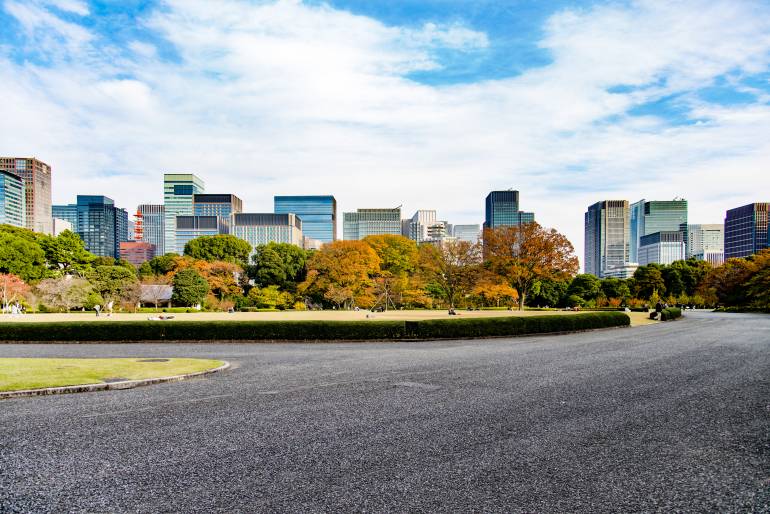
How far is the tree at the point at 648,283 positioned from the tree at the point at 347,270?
4232 cm

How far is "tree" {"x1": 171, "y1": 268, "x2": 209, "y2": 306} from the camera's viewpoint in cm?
5484

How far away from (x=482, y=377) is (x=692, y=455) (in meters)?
5.26

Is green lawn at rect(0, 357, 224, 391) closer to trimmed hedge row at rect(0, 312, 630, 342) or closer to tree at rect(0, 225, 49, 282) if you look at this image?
trimmed hedge row at rect(0, 312, 630, 342)

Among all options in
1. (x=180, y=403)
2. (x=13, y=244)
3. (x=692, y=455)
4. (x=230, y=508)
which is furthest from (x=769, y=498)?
(x=13, y=244)

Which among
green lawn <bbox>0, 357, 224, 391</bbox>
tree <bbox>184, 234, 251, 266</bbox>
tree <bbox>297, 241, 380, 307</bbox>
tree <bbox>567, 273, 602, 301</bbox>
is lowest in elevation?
tree <bbox>567, 273, 602, 301</bbox>

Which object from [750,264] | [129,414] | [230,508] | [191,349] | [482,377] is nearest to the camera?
Answer: [230,508]

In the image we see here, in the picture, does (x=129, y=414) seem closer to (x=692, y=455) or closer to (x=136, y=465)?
(x=136, y=465)

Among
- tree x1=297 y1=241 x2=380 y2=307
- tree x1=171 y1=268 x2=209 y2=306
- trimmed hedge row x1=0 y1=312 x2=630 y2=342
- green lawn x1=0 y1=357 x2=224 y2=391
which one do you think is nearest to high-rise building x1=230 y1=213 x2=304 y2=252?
tree x1=171 y1=268 x2=209 y2=306

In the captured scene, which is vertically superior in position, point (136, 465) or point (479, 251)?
point (479, 251)

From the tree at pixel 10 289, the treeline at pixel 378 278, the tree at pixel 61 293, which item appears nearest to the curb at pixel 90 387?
the treeline at pixel 378 278

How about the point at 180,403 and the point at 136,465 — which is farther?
the point at 180,403

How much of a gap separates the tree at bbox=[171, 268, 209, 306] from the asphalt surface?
159 ft

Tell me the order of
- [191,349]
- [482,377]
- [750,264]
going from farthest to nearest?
[750,264], [191,349], [482,377]

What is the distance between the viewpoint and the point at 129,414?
24.1ft
